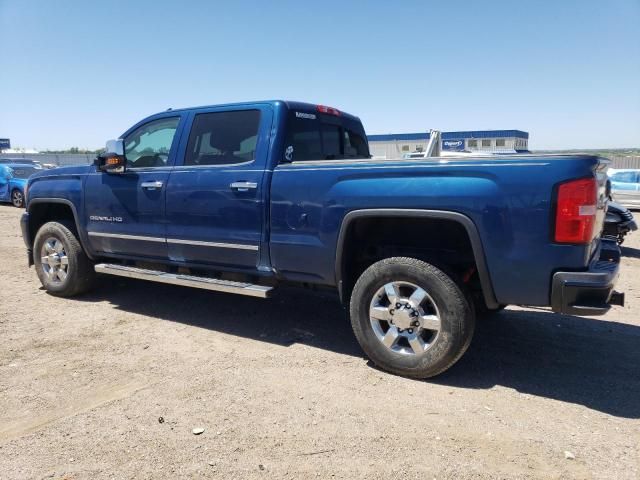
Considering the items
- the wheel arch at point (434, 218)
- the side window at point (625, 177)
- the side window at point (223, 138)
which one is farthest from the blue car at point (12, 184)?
the side window at point (625, 177)

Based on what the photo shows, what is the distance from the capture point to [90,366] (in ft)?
13.4

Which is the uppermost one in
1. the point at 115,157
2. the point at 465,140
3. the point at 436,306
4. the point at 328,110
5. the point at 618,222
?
the point at 465,140

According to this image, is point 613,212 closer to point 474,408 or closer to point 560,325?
point 560,325

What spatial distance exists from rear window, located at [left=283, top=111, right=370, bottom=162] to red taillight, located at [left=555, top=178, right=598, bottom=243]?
2297 mm

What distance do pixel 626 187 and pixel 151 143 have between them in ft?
49.4

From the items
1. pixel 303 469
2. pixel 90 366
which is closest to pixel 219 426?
pixel 303 469

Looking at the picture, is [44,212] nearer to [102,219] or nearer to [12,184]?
[102,219]

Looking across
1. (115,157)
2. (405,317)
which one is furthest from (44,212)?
(405,317)

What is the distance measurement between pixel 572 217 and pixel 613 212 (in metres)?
6.62

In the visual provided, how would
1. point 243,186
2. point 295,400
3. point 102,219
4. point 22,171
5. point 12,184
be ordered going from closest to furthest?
point 295,400
point 243,186
point 102,219
point 12,184
point 22,171

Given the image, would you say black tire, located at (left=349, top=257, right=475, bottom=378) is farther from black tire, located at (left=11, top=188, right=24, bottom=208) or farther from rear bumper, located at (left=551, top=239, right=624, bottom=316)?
black tire, located at (left=11, top=188, right=24, bottom=208)

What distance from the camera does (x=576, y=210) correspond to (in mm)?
3141

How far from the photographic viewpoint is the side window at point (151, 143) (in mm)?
5191

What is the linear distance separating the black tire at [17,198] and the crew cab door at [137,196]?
48.3 ft
